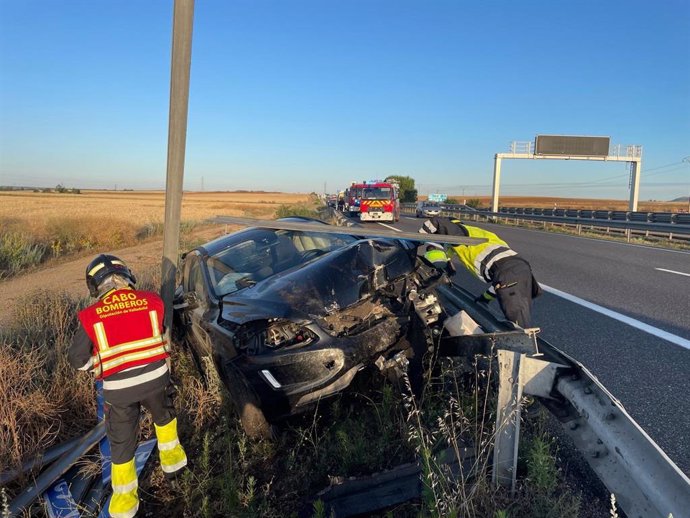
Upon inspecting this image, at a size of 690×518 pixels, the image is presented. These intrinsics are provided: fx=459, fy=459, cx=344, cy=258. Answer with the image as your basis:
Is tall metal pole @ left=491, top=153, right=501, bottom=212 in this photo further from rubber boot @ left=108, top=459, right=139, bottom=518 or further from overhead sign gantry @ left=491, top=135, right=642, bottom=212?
rubber boot @ left=108, top=459, right=139, bottom=518

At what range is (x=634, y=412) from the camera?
3062 millimetres

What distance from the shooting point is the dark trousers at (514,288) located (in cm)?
368

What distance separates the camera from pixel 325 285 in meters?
3.17

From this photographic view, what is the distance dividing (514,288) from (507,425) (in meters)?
1.74

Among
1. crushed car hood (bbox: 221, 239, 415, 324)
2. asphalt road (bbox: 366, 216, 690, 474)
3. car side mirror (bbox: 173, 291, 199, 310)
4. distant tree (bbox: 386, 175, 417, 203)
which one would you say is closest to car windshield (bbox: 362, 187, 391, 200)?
asphalt road (bbox: 366, 216, 690, 474)

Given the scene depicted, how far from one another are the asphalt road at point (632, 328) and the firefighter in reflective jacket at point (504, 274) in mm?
805

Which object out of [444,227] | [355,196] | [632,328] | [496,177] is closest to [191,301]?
[444,227]

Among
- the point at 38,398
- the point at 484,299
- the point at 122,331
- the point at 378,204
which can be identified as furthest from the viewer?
the point at 378,204

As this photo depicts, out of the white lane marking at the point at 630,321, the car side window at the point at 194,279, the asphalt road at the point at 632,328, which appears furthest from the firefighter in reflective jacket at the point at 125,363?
the white lane marking at the point at 630,321

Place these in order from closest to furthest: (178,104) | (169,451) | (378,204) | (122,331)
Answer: (122,331)
(169,451)
(178,104)
(378,204)

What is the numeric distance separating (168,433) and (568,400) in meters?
2.31

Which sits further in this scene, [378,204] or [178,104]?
[378,204]

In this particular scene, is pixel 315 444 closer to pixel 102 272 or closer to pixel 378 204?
pixel 102 272

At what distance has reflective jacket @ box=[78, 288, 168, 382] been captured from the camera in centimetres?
264
